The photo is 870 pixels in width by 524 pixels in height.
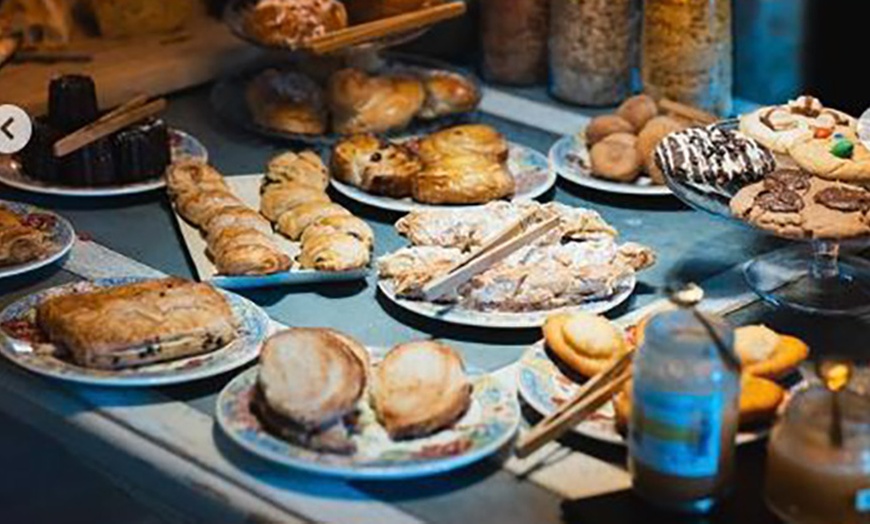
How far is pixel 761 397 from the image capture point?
1414 millimetres

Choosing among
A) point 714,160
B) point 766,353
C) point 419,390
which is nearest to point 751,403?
point 766,353

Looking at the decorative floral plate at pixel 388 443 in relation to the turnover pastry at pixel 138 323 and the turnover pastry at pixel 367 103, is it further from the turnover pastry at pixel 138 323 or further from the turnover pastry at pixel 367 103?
the turnover pastry at pixel 367 103

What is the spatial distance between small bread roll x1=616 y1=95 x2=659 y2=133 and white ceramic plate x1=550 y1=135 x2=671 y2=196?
73 mm

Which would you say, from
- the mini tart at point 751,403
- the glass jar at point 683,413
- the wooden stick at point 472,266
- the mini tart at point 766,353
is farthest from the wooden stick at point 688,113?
the glass jar at point 683,413

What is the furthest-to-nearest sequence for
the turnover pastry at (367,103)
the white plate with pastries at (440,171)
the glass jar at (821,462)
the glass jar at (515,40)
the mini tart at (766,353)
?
the glass jar at (515,40) < the turnover pastry at (367,103) < the white plate with pastries at (440,171) < the mini tart at (766,353) < the glass jar at (821,462)

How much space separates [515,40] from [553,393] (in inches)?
42.2

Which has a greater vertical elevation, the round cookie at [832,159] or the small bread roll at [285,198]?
the round cookie at [832,159]

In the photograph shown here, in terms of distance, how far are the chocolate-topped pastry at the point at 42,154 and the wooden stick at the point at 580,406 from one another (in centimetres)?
90

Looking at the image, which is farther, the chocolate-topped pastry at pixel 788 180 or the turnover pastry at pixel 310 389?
the chocolate-topped pastry at pixel 788 180

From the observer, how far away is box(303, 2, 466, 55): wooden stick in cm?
217

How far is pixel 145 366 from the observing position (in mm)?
1566

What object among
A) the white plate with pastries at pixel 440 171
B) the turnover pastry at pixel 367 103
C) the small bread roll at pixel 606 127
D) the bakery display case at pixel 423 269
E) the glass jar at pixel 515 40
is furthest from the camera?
the glass jar at pixel 515 40

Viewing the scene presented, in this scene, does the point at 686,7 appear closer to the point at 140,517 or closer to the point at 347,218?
the point at 347,218

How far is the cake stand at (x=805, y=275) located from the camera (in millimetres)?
1729
